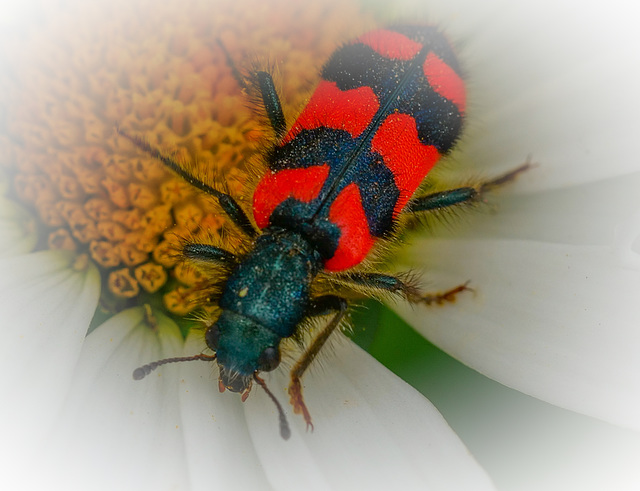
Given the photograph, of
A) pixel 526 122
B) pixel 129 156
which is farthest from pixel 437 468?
pixel 129 156

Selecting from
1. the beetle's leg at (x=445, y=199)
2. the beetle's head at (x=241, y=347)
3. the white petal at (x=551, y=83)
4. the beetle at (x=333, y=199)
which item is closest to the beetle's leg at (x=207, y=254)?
the beetle at (x=333, y=199)

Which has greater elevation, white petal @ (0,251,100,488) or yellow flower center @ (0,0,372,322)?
yellow flower center @ (0,0,372,322)

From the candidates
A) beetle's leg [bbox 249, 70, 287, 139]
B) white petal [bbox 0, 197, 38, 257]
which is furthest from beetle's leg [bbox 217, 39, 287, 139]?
white petal [bbox 0, 197, 38, 257]

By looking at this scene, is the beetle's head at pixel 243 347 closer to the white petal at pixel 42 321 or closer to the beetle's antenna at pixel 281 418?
A: the beetle's antenna at pixel 281 418

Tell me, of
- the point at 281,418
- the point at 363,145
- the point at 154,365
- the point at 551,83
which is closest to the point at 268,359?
the point at 281,418

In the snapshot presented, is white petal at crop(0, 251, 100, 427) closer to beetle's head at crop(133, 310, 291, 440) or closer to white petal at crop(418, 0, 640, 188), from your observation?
beetle's head at crop(133, 310, 291, 440)

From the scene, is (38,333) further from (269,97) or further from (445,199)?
(445,199)
